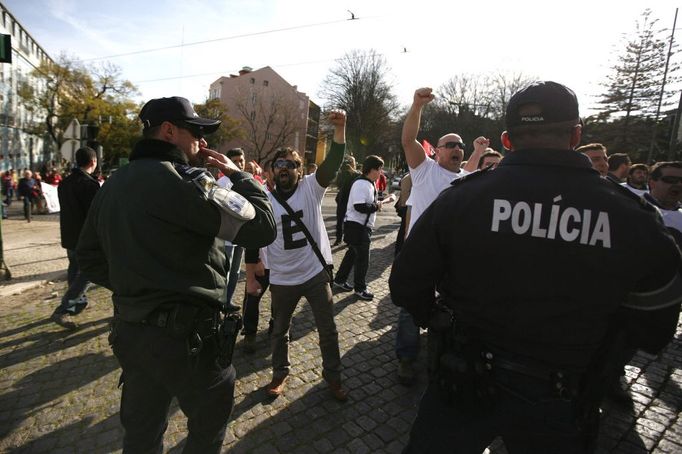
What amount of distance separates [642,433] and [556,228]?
2.73m

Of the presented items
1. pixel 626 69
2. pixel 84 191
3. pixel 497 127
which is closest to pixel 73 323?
pixel 84 191

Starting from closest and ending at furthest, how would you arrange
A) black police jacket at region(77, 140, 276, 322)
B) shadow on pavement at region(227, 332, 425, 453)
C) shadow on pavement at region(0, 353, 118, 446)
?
black police jacket at region(77, 140, 276, 322), shadow on pavement at region(227, 332, 425, 453), shadow on pavement at region(0, 353, 118, 446)

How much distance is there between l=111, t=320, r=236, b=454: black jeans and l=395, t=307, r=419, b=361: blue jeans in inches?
80.7

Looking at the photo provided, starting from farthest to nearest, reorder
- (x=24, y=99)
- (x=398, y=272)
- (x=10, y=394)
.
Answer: (x=24, y=99) < (x=10, y=394) < (x=398, y=272)

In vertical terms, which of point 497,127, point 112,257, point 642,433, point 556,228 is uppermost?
point 497,127

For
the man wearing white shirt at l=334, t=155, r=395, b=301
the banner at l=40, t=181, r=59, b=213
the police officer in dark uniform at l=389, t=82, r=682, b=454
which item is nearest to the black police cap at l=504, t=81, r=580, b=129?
the police officer in dark uniform at l=389, t=82, r=682, b=454

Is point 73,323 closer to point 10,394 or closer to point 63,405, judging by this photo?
point 10,394

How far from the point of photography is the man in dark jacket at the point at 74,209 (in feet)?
14.1

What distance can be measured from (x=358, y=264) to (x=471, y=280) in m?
4.41

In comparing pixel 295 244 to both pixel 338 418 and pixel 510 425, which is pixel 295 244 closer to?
pixel 338 418

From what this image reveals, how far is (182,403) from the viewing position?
181 centimetres

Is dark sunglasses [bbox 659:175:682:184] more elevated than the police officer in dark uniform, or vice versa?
dark sunglasses [bbox 659:175:682:184]

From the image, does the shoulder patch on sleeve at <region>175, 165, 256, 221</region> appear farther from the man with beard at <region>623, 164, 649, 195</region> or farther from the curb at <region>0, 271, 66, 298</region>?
the man with beard at <region>623, 164, 649, 195</region>

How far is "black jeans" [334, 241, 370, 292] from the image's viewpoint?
19.4 feet
